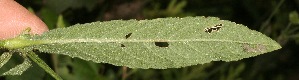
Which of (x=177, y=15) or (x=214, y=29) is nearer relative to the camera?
(x=214, y=29)

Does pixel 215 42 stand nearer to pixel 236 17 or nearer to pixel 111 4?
pixel 111 4

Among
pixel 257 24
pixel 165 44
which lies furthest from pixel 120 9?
pixel 165 44

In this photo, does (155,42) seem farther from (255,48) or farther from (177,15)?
(177,15)

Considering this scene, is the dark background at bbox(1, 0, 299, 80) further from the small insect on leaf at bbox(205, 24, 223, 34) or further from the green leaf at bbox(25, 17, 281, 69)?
the small insect on leaf at bbox(205, 24, 223, 34)

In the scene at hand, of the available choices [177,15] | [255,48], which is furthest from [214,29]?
[177,15]

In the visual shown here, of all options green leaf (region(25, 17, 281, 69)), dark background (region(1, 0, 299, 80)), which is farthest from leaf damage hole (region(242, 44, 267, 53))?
dark background (region(1, 0, 299, 80))

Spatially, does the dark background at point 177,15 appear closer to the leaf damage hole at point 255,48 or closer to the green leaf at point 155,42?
the green leaf at point 155,42

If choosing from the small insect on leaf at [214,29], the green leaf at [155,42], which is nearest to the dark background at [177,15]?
the green leaf at [155,42]
